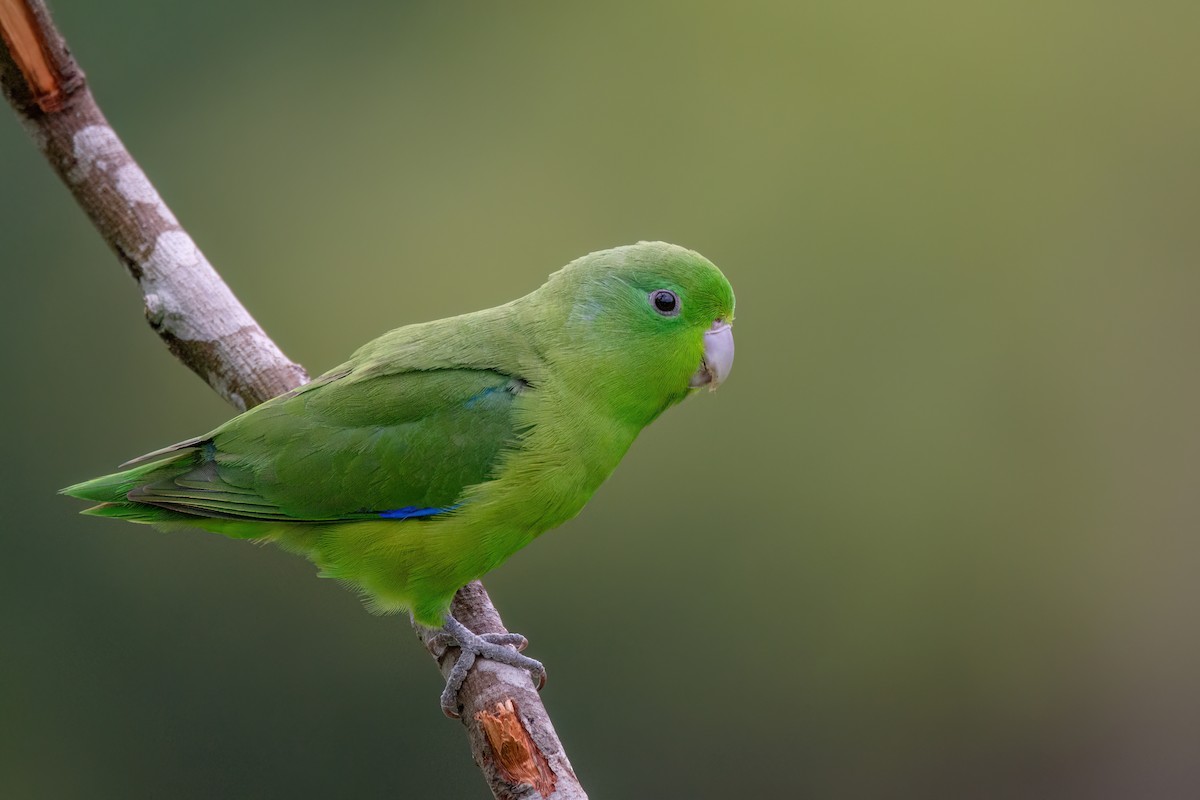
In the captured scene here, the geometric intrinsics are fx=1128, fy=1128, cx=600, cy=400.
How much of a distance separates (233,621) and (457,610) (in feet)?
10.8

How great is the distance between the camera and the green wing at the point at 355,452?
3404 millimetres

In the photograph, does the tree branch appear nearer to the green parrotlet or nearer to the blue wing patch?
the green parrotlet

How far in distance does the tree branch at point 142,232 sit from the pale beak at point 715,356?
1.04 meters

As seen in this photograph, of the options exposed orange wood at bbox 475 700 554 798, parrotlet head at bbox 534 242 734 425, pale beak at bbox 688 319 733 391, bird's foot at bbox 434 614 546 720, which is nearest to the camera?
exposed orange wood at bbox 475 700 554 798

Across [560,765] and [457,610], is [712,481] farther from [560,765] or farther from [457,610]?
[560,765]

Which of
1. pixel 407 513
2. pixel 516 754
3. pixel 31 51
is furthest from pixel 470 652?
pixel 31 51

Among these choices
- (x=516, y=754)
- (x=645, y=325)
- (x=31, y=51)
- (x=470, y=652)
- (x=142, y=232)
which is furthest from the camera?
(x=142, y=232)

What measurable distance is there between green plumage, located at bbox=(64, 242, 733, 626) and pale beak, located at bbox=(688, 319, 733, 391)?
4 cm

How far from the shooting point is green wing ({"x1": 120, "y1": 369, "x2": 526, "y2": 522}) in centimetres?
340

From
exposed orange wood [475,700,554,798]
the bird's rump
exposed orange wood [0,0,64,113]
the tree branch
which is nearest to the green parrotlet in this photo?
the bird's rump

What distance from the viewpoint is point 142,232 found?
3.82m

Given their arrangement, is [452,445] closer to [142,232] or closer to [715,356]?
[715,356]

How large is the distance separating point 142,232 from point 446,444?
4.43ft

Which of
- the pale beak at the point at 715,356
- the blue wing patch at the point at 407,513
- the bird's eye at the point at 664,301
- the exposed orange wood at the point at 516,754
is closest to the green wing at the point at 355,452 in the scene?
the blue wing patch at the point at 407,513
